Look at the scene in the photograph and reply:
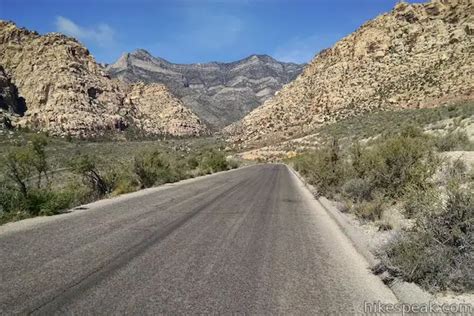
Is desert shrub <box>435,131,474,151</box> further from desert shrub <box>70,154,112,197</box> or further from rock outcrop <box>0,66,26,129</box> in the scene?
rock outcrop <box>0,66,26,129</box>

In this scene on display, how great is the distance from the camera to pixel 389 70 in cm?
8400

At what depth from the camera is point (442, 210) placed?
22.4 ft

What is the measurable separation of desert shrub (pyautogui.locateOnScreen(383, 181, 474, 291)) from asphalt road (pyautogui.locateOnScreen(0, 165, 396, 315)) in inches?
19.0

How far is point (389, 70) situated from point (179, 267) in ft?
276

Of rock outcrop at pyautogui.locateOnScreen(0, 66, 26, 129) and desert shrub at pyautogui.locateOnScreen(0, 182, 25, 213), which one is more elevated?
rock outcrop at pyautogui.locateOnScreen(0, 66, 26, 129)

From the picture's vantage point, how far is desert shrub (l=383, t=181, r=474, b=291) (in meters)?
5.81

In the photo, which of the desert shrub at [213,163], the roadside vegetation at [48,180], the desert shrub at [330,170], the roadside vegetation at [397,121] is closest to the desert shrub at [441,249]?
the roadside vegetation at [48,180]

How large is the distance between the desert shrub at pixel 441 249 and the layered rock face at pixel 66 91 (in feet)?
419

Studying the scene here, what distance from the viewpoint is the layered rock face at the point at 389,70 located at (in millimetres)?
70625

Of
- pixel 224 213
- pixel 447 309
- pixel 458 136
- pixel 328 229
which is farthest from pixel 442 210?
pixel 458 136

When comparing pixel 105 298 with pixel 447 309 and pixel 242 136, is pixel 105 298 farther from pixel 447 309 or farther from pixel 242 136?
pixel 242 136

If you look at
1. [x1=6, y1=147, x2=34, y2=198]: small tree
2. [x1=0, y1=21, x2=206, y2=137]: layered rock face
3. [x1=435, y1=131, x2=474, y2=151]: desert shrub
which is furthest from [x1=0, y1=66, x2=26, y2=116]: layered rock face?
[x1=435, y1=131, x2=474, y2=151]: desert shrub

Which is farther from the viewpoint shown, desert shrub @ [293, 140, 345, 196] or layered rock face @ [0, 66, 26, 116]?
layered rock face @ [0, 66, 26, 116]

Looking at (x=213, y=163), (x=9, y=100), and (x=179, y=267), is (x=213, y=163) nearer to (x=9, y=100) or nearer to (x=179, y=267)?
(x=179, y=267)
